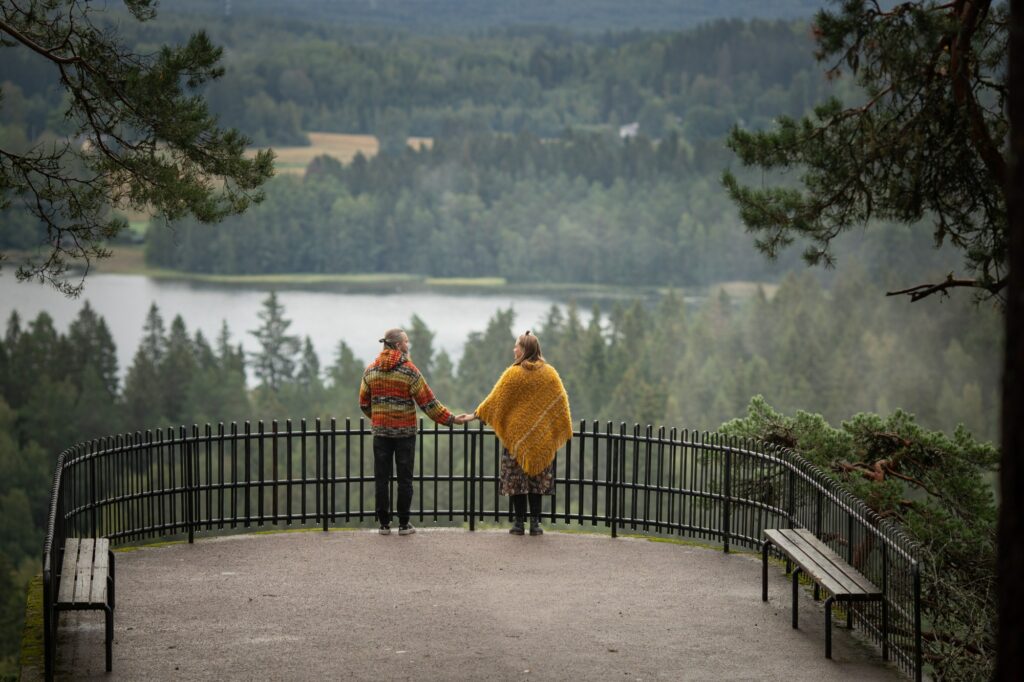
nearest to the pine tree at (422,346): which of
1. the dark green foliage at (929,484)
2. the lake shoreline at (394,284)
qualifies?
the lake shoreline at (394,284)

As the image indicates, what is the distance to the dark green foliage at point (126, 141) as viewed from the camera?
38.0 ft

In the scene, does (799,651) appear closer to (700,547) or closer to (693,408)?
(700,547)

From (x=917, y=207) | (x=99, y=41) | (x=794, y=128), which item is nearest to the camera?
(x=99, y=41)

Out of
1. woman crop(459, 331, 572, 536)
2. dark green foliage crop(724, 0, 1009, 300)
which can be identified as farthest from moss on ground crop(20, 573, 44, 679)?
dark green foliage crop(724, 0, 1009, 300)

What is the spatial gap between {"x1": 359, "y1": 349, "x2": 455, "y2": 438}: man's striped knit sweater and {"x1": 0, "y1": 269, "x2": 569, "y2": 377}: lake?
4535 inches

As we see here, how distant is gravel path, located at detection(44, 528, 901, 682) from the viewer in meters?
8.56

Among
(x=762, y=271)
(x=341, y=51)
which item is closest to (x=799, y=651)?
(x=762, y=271)

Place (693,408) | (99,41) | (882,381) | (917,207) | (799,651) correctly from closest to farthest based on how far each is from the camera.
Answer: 1. (799,651)
2. (99,41)
3. (917,207)
4. (882,381)
5. (693,408)

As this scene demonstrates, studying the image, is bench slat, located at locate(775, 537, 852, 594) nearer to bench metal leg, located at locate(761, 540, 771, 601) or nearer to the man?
bench metal leg, located at locate(761, 540, 771, 601)

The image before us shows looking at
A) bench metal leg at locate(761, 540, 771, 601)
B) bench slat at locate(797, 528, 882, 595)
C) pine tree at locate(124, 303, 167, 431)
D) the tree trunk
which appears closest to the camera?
the tree trunk

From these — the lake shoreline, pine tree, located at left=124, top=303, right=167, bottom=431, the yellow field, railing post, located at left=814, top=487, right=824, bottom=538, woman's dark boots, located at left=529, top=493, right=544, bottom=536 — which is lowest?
pine tree, located at left=124, top=303, right=167, bottom=431

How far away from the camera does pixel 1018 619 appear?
3.82 meters

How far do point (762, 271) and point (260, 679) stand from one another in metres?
134

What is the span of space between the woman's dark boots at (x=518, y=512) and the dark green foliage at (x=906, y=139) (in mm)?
3877
